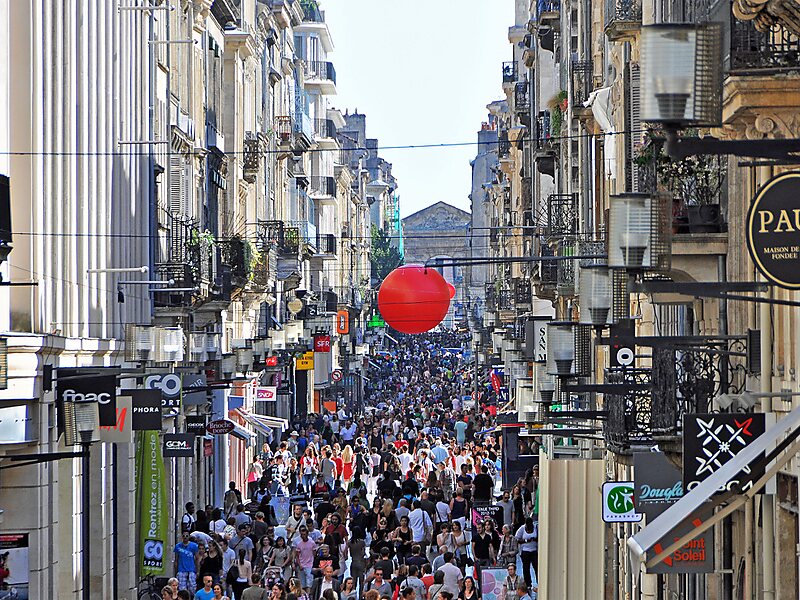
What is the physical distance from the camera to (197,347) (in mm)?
36656

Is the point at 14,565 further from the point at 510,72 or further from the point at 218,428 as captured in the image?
the point at 510,72

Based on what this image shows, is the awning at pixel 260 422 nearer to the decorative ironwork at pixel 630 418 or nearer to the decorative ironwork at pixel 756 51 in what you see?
the decorative ironwork at pixel 630 418

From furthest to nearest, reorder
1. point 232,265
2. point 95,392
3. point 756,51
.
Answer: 1. point 232,265
2. point 95,392
3. point 756,51

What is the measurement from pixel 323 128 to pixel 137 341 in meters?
58.4

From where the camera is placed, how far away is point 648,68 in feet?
25.4

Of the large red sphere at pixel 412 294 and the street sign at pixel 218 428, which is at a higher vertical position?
the large red sphere at pixel 412 294

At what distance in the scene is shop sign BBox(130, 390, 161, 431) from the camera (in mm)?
22688

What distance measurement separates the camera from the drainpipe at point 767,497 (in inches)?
615

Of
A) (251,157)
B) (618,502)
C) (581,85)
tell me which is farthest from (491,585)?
(251,157)

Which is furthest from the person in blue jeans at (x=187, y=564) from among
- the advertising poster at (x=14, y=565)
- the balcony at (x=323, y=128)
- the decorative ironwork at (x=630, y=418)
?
the balcony at (x=323, y=128)

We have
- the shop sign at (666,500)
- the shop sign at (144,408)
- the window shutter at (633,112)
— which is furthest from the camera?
the window shutter at (633,112)

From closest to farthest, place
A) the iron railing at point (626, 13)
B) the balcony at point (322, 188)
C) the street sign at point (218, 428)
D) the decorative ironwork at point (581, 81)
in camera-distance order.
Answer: the iron railing at point (626, 13) → the decorative ironwork at point (581, 81) → the street sign at point (218, 428) → the balcony at point (322, 188)

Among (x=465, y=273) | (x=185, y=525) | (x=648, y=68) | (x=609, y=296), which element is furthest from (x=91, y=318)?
(x=465, y=273)

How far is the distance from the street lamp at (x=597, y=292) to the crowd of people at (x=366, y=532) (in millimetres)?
4592
